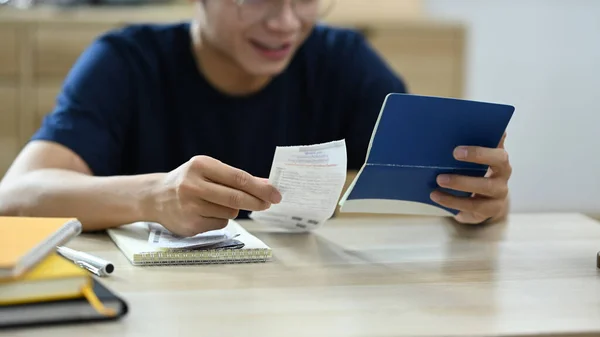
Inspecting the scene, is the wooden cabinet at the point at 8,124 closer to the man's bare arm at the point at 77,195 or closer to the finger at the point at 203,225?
the man's bare arm at the point at 77,195

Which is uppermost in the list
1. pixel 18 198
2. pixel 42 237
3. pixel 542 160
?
pixel 42 237

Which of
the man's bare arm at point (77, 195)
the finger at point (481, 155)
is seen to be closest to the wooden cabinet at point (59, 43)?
the man's bare arm at point (77, 195)

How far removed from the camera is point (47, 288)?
0.80 meters

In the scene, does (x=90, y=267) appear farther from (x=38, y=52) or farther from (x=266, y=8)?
(x=38, y=52)

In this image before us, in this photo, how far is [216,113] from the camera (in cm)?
181

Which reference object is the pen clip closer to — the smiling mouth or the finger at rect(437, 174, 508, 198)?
the finger at rect(437, 174, 508, 198)

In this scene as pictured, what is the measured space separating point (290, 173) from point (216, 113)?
2.50ft

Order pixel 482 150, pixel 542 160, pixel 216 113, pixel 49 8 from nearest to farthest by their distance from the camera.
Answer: pixel 482 150, pixel 216 113, pixel 49 8, pixel 542 160

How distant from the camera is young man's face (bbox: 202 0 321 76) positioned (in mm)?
1665

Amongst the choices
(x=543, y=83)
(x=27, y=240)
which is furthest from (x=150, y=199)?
(x=543, y=83)

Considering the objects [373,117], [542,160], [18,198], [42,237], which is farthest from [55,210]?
[542,160]

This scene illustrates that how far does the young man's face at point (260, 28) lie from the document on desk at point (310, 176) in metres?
0.57

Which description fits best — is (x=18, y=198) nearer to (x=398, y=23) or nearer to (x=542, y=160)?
(x=398, y=23)

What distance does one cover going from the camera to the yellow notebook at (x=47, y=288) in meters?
0.80
